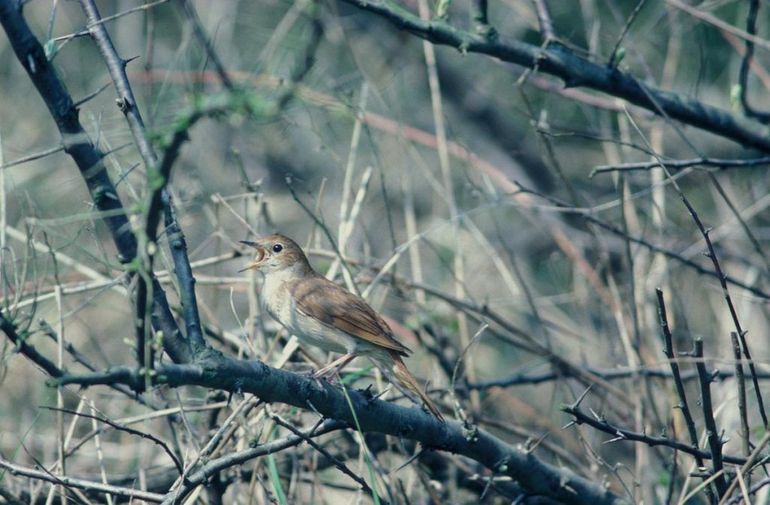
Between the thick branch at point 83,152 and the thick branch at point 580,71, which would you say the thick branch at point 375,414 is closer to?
the thick branch at point 83,152

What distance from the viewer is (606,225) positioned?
13.9 feet

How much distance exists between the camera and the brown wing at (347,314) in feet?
13.5

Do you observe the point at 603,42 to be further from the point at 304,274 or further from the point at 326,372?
the point at 326,372

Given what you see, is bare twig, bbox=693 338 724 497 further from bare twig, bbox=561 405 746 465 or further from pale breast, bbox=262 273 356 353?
pale breast, bbox=262 273 356 353

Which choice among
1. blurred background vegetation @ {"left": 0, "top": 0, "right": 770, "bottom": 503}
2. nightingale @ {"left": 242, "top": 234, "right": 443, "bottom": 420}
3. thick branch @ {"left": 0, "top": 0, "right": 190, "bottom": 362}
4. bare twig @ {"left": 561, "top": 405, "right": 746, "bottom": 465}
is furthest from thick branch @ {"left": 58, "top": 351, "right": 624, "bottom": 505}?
bare twig @ {"left": 561, "top": 405, "right": 746, "bottom": 465}

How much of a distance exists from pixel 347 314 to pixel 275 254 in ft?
2.19

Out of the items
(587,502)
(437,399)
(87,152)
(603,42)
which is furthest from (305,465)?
(603,42)

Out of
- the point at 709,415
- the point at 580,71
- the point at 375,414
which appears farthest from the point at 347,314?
the point at 709,415

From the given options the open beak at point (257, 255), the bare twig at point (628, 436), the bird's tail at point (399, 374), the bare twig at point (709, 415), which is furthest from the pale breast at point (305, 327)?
the bare twig at point (709, 415)

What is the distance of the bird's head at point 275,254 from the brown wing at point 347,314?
1.03 ft

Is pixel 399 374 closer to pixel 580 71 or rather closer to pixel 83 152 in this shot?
pixel 580 71

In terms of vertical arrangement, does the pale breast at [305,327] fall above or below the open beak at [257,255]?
below

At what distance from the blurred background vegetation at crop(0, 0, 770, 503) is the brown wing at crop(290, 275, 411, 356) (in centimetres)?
39

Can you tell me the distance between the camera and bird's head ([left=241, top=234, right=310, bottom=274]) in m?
4.62
